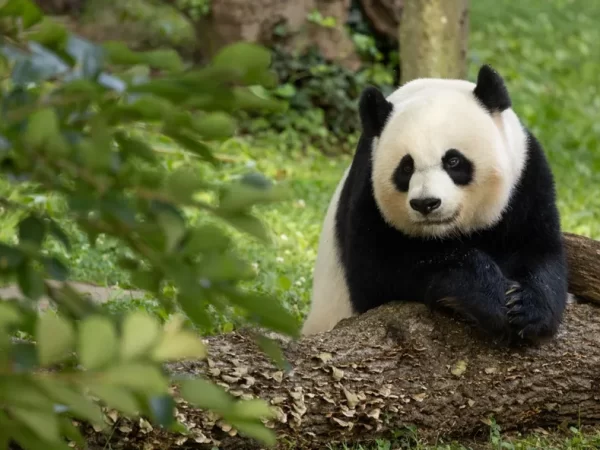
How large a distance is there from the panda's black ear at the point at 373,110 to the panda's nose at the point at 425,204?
0.50 metres

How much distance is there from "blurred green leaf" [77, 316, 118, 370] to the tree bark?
2092mm

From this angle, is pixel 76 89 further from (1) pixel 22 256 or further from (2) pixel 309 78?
(2) pixel 309 78

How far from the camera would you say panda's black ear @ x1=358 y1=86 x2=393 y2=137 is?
3867 mm

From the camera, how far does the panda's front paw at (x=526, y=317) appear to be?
11.4 ft

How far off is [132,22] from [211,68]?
10.9m

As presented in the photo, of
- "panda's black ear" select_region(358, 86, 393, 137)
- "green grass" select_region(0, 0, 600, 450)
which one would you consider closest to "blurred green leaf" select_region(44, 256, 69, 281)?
"green grass" select_region(0, 0, 600, 450)

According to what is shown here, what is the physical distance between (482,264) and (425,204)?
0.33m

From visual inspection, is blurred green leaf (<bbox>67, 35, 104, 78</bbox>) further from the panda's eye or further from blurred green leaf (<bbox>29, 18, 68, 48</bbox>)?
the panda's eye

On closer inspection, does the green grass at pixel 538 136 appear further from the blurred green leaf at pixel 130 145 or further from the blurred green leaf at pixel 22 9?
the blurred green leaf at pixel 22 9

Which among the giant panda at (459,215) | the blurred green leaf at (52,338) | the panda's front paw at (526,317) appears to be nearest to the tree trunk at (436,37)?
the giant panda at (459,215)

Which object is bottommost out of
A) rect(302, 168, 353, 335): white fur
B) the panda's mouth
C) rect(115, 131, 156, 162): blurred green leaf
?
rect(302, 168, 353, 335): white fur

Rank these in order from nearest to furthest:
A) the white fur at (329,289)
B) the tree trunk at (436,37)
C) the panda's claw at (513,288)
→ the panda's claw at (513,288), the white fur at (329,289), the tree trunk at (436,37)

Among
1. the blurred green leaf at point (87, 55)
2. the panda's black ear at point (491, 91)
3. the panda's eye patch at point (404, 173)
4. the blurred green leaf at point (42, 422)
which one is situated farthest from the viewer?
the panda's black ear at point (491, 91)

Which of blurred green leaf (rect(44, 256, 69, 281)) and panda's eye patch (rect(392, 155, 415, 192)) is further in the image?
panda's eye patch (rect(392, 155, 415, 192))
